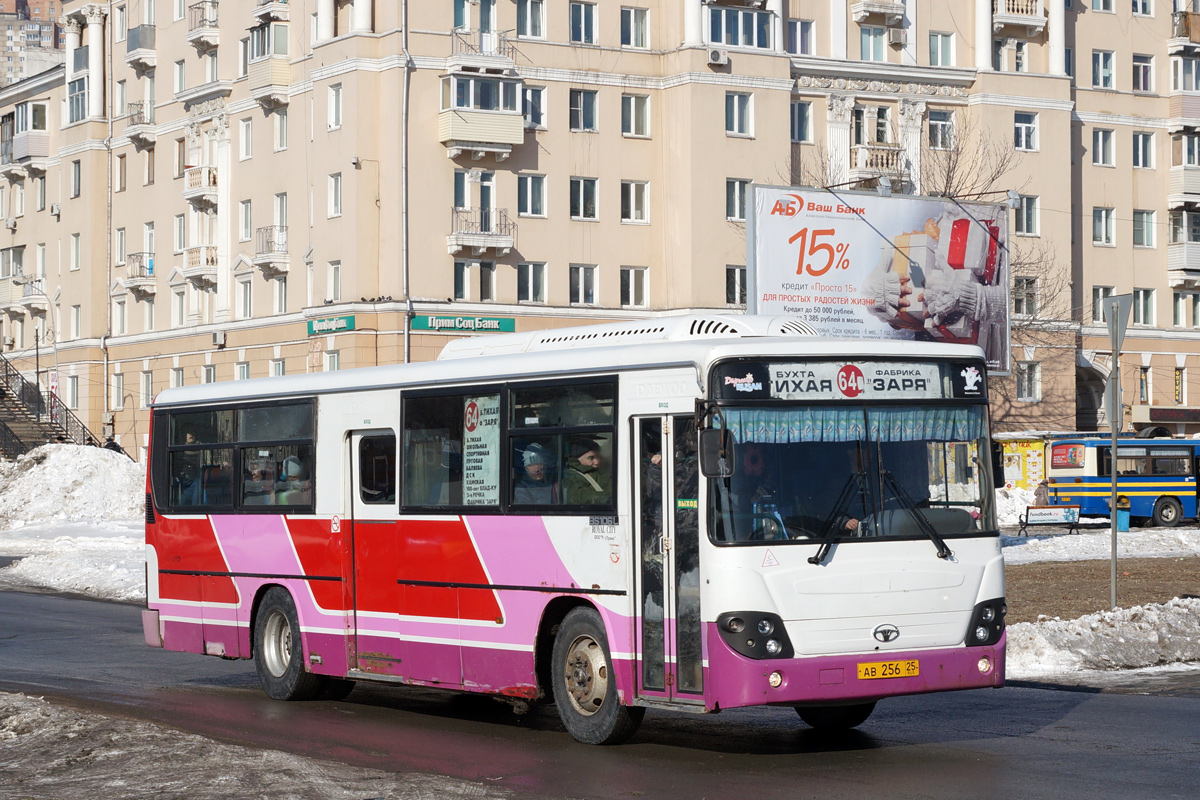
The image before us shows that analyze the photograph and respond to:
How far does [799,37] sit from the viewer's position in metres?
60.3

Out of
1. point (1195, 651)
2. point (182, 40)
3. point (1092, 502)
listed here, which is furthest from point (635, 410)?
point (182, 40)

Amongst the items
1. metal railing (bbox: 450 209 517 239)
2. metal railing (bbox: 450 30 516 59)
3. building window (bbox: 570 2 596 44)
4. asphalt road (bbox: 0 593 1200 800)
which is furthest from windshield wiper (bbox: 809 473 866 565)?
building window (bbox: 570 2 596 44)

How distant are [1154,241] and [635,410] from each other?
60.3 meters

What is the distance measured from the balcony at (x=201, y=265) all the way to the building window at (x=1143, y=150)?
3559 centimetres

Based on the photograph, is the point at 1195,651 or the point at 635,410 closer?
the point at 635,410

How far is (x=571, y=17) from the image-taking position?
189 feet

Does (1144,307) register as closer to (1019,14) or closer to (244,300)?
(1019,14)

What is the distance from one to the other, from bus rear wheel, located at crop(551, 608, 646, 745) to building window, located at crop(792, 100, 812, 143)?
163 ft

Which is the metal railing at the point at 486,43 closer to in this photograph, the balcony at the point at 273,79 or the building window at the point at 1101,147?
the balcony at the point at 273,79

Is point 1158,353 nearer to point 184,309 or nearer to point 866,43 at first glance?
point 866,43

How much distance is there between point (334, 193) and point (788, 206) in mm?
29939

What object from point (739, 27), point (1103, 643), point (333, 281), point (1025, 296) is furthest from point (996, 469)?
point (1025, 296)

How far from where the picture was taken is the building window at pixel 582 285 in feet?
190

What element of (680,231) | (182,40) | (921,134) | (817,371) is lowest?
(817,371)
